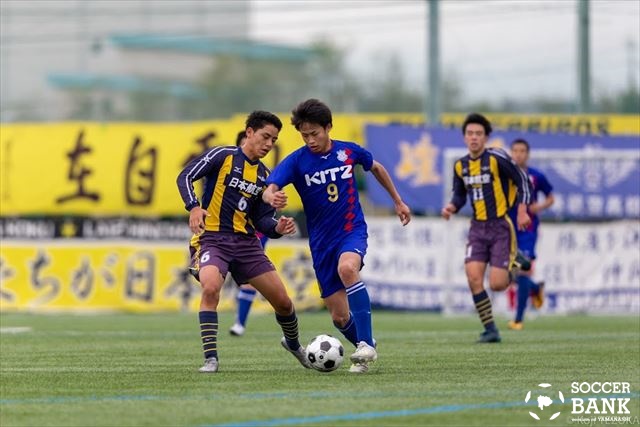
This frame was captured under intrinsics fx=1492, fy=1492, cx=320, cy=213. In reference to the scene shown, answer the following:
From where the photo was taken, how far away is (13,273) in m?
26.6

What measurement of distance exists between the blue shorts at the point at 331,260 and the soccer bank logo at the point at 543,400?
7.29ft

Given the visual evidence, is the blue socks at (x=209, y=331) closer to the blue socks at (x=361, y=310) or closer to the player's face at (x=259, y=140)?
the blue socks at (x=361, y=310)

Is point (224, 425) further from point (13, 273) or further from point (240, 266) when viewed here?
point (13, 273)

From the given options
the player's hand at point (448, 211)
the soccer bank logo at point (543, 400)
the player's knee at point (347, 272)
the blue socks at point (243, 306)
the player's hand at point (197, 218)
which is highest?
the player's hand at point (197, 218)

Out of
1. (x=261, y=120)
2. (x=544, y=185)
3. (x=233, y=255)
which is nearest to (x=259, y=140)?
(x=261, y=120)

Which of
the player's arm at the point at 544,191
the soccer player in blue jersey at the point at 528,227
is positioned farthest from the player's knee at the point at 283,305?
the player's arm at the point at 544,191

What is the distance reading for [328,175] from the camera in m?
12.1

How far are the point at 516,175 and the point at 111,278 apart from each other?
11717 mm

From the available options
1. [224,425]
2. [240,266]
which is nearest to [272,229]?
[240,266]

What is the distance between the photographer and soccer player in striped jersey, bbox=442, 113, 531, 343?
53.3ft

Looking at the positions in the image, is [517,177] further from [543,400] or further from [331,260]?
[543,400]

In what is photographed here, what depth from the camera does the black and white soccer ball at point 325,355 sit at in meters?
11.7

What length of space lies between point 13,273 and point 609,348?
14493 mm

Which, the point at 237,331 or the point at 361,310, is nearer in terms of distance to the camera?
the point at 361,310
